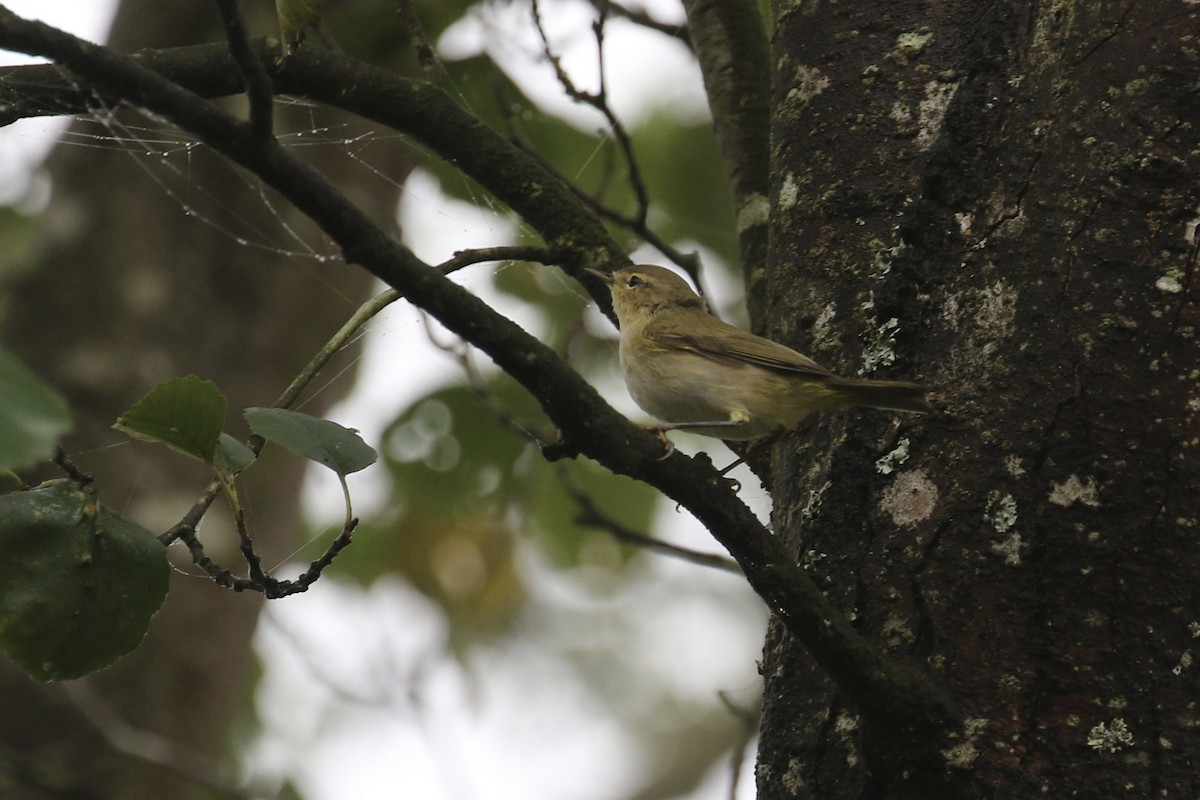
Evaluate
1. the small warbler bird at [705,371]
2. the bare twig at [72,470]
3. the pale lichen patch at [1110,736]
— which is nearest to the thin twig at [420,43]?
the small warbler bird at [705,371]

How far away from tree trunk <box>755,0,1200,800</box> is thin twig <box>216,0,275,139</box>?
1.26m

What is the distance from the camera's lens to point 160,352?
5562 mm

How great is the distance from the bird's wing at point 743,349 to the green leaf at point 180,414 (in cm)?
122

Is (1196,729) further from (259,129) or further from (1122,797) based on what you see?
(259,129)

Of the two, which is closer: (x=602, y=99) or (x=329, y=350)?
(x=329, y=350)

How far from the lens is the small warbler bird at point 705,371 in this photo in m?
2.75

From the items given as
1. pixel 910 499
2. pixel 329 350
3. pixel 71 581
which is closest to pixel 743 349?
pixel 910 499

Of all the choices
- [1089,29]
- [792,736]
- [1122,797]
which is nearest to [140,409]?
[792,736]

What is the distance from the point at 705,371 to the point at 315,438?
6.53ft

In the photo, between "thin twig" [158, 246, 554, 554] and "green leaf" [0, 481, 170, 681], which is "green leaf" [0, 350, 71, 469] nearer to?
"green leaf" [0, 481, 170, 681]

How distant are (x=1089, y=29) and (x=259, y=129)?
Answer: 1.60 m

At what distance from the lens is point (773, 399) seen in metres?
3.22

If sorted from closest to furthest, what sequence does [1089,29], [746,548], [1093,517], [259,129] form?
[259,129], [746,548], [1093,517], [1089,29]

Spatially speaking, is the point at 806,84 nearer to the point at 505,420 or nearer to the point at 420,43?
the point at 420,43
